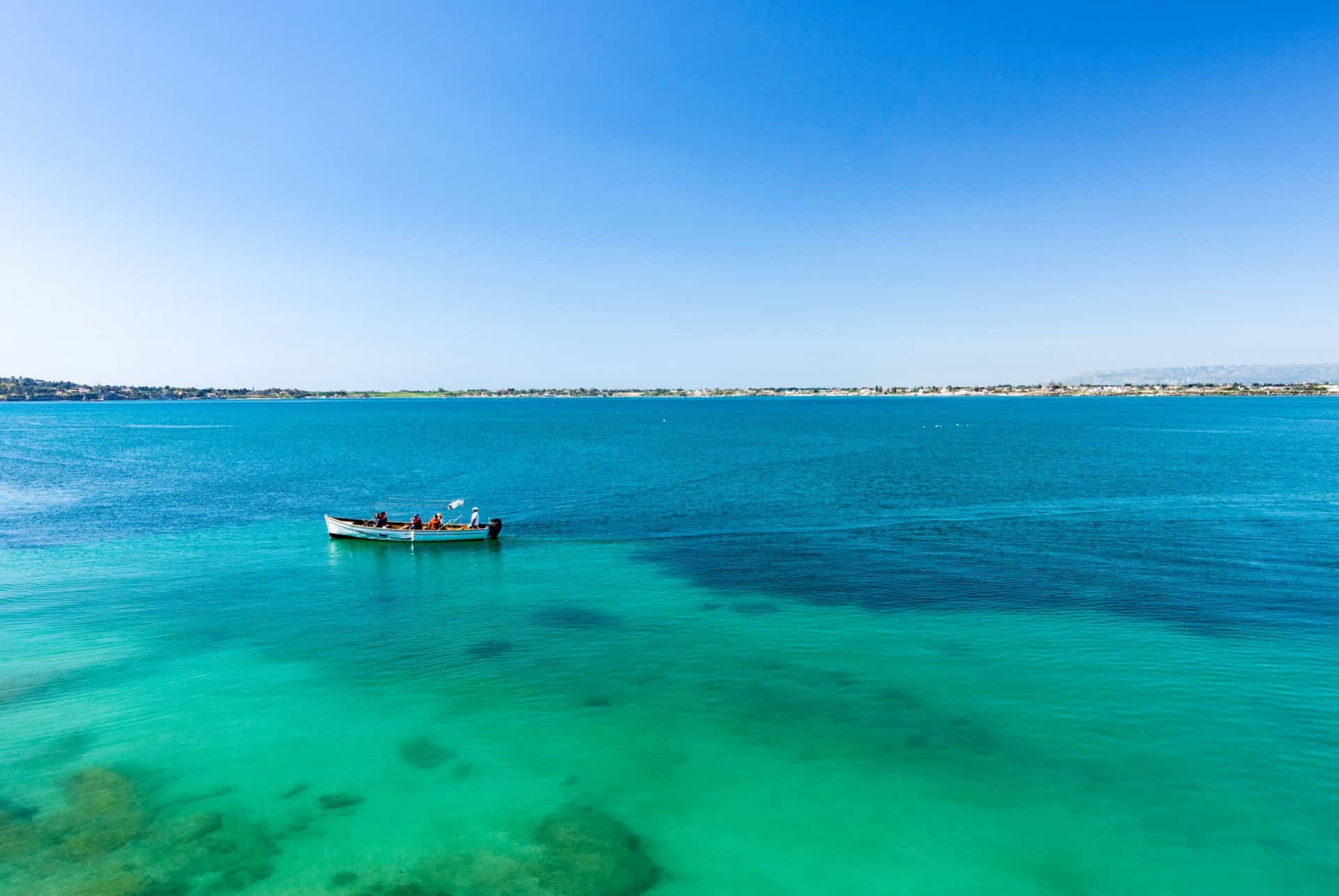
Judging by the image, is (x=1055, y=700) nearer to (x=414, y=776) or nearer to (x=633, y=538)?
(x=414, y=776)

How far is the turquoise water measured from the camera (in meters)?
16.5

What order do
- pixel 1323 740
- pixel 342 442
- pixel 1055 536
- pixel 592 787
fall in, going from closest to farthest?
pixel 592 787 < pixel 1323 740 < pixel 1055 536 < pixel 342 442

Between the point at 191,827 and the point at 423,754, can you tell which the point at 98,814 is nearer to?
the point at 191,827

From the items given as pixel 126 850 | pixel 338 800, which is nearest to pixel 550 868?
pixel 338 800

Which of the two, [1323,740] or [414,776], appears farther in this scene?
[1323,740]

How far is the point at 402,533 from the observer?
1972 inches

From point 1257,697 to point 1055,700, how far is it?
23.7ft

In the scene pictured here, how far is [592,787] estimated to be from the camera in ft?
62.7

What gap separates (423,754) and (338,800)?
110 inches

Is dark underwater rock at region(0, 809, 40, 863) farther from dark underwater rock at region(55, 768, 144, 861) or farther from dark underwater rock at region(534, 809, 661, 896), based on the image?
dark underwater rock at region(534, 809, 661, 896)

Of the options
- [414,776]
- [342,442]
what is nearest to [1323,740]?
[414,776]

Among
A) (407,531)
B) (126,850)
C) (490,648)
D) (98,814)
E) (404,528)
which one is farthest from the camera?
(404,528)

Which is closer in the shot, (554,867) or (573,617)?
(554,867)

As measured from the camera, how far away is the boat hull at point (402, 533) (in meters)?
49.7
